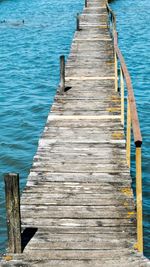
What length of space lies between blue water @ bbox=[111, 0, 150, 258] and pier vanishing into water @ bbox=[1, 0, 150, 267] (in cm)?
196

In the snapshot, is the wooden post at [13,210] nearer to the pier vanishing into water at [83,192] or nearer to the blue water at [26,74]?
the pier vanishing into water at [83,192]

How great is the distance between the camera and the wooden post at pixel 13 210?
22.4 ft

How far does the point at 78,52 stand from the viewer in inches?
853

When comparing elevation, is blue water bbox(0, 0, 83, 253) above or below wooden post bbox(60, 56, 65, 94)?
below

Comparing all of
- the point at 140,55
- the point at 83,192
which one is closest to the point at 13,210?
the point at 83,192

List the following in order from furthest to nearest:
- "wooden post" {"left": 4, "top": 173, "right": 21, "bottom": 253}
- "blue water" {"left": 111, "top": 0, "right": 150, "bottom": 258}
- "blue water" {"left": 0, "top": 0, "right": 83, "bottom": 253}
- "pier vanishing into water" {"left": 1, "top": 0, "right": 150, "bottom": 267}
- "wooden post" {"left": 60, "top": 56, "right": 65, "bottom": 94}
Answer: "blue water" {"left": 0, "top": 0, "right": 83, "bottom": 253} < "wooden post" {"left": 60, "top": 56, "right": 65, "bottom": 94} < "blue water" {"left": 111, "top": 0, "right": 150, "bottom": 258} < "pier vanishing into water" {"left": 1, "top": 0, "right": 150, "bottom": 267} < "wooden post" {"left": 4, "top": 173, "right": 21, "bottom": 253}

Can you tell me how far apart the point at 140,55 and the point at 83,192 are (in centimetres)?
1952

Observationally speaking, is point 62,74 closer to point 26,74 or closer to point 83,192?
point 83,192

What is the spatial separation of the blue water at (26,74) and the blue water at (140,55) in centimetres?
343

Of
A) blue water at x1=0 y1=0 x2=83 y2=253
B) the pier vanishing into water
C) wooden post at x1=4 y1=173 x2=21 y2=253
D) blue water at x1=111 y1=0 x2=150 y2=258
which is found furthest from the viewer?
blue water at x1=0 y1=0 x2=83 y2=253

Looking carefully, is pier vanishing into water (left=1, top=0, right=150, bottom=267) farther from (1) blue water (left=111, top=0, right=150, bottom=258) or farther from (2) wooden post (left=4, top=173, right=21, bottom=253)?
(1) blue water (left=111, top=0, right=150, bottom=258)

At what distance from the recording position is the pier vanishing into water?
7168 millimetres

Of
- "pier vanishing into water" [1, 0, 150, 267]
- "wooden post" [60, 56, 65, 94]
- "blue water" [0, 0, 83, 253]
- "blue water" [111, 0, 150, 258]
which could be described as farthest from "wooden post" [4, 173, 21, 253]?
"wooden post" [60, 56, 65, 94]

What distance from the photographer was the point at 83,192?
888 cm
